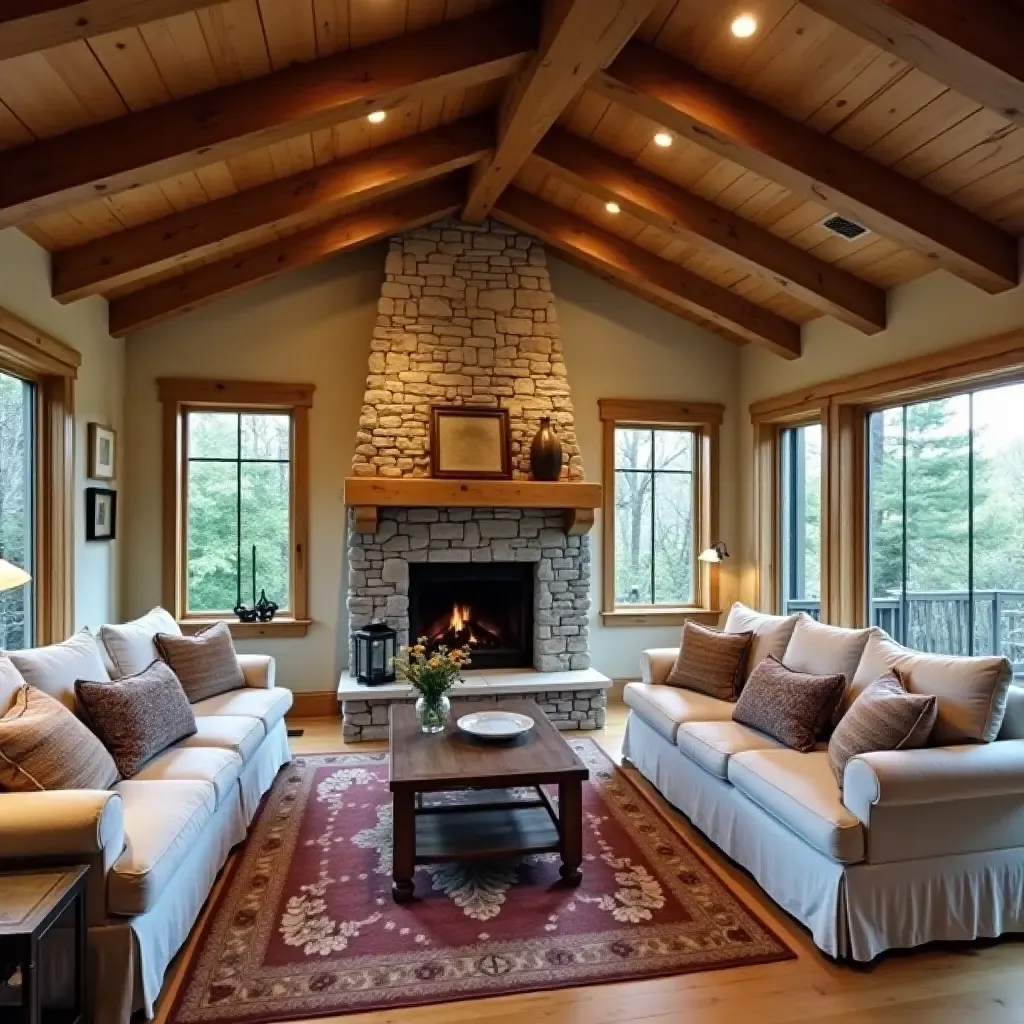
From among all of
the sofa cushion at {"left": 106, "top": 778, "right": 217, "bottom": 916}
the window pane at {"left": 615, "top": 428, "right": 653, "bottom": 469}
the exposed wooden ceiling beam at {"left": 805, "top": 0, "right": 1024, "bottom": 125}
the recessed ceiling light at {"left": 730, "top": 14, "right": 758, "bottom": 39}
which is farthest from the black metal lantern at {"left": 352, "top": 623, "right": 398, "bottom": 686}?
the exposed wooden ceiling beam at {"left": 805, "top": 0, "right": 1024, "bottom": 125}

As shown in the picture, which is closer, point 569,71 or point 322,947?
point 322,947

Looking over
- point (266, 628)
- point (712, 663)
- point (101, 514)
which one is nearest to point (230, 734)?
point (266, 628)

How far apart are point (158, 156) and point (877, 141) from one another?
3.22 meters

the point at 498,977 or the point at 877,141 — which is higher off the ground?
the point at 877,141

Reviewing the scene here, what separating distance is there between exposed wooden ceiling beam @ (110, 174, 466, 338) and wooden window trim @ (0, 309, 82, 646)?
73cm

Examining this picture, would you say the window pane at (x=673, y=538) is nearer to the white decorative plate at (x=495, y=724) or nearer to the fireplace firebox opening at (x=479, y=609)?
the fireplace firebox opening at (x=479, y=609)

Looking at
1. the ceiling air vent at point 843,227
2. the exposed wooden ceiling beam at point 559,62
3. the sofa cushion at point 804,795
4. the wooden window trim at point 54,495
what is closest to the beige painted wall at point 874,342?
the ceiling air vent at point 843,227

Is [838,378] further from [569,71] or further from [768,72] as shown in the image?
[569,71]

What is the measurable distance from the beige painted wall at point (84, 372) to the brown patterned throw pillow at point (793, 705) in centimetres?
386

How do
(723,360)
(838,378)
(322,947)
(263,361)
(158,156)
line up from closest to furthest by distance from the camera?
(322,947)
(158,156)
(838,378)
(263,361)
(723,360)

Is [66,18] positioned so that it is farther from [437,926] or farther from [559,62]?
[437,926]

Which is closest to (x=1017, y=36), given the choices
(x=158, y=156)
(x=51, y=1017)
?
(x=158, y=156)

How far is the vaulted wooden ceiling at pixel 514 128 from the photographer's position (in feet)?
8.27

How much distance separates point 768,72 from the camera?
3.00 m
